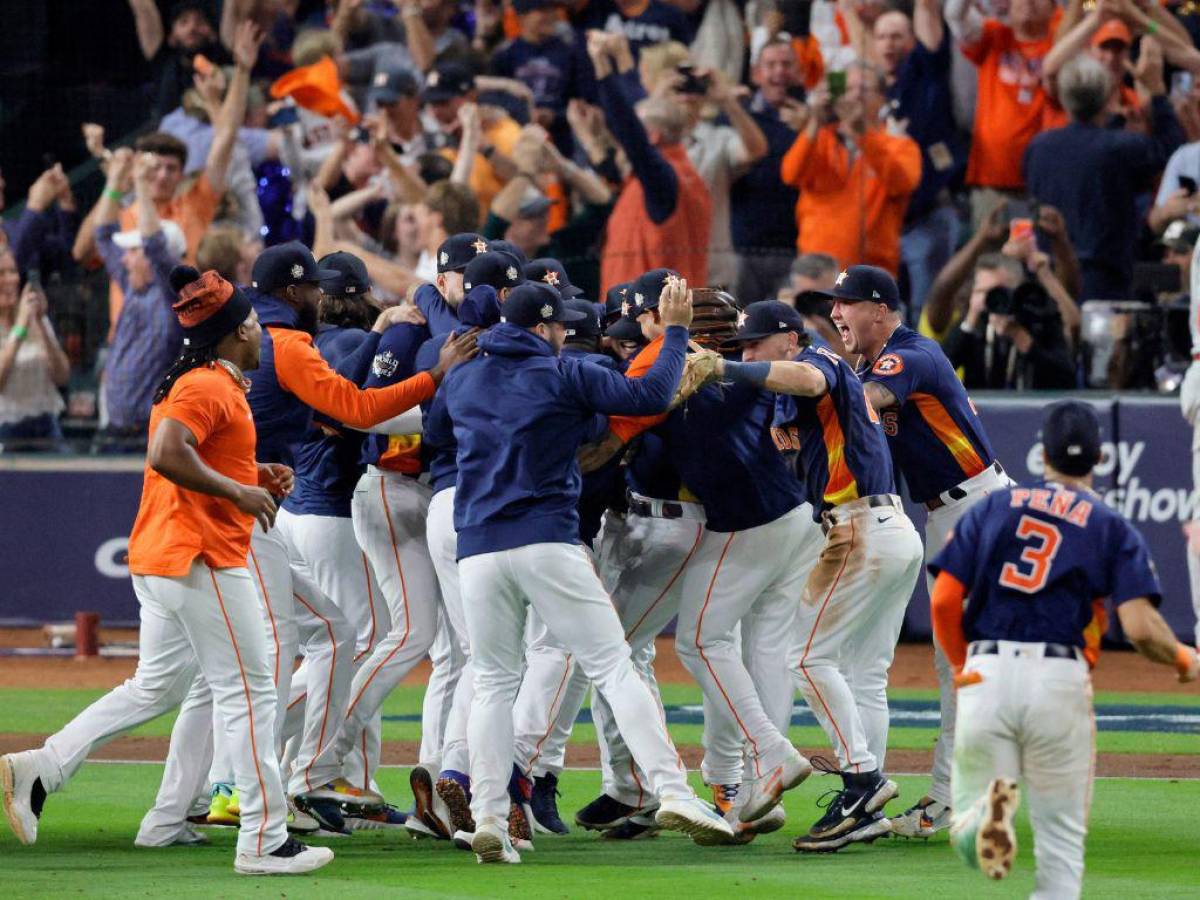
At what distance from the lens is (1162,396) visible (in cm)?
1438

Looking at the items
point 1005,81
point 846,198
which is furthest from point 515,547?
point 1005,81

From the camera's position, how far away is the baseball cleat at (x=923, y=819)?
830 centimetres

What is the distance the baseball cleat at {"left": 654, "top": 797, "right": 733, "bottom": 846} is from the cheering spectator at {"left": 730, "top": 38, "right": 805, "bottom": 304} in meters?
7.12

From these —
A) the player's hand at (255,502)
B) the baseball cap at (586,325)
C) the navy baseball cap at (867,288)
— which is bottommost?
the player's hand at (255,502)

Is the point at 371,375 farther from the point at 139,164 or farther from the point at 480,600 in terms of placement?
the point at 139,164

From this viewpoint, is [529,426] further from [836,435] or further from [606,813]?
[606,813]

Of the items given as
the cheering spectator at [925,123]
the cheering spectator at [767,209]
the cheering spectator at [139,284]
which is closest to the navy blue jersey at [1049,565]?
the cheering spectator at [767,209]

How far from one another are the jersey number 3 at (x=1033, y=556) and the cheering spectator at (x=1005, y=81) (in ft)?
31.1

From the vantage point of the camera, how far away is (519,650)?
7.62 m

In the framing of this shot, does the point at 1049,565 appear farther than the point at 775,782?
No

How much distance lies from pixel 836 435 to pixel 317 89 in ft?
32.9

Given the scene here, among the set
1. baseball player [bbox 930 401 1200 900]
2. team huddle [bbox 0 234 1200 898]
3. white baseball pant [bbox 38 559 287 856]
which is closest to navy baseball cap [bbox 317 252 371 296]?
team huddle [bbox 0 234 1200 898]

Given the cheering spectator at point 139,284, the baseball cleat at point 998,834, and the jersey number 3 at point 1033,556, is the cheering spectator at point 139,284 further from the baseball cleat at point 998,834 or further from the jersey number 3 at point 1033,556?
the baseball cleat at point 998,834

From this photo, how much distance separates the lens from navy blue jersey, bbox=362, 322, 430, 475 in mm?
8523
